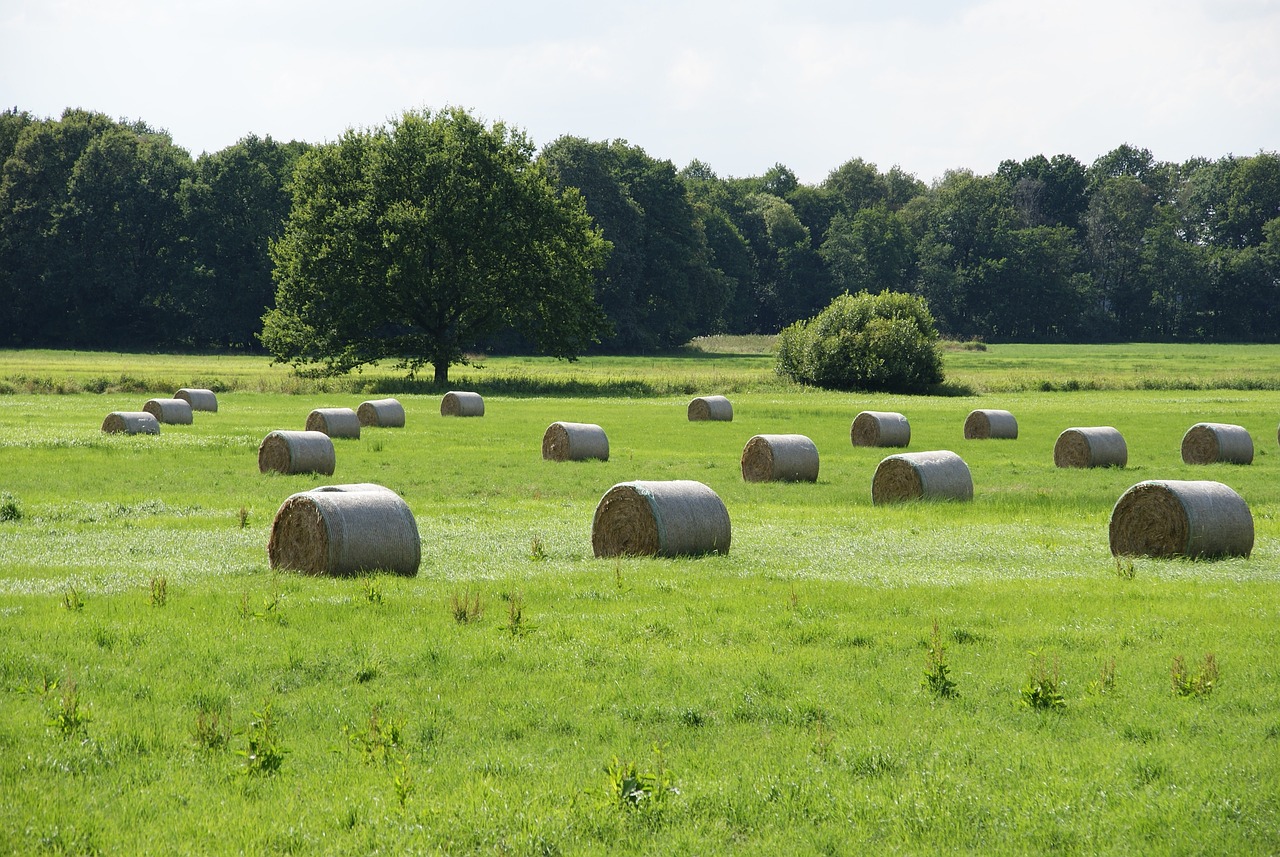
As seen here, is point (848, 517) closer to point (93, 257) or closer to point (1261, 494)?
point (1261, 494)

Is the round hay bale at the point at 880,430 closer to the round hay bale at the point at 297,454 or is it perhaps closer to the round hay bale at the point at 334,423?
the round hay bale at the point at 334,423

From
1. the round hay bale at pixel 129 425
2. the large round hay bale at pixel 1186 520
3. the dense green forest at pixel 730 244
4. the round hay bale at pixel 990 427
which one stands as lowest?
the round hay bale at pixel 129 425

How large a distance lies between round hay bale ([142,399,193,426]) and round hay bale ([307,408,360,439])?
686 cm

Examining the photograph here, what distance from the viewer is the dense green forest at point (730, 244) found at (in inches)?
4742

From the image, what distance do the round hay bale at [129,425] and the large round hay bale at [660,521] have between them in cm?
2549

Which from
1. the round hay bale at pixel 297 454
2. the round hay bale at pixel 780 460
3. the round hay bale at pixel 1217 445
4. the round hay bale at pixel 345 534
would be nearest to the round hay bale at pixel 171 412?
the round hay bale at pixel 297 454

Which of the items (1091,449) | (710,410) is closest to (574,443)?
(1091,449)

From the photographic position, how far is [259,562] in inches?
661

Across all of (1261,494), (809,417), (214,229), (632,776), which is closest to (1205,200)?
(214,229)

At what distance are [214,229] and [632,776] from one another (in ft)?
399

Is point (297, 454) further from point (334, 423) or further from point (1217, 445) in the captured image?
point (1217, 445)

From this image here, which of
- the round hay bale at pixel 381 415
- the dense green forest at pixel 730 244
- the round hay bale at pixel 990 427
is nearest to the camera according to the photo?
the round hay bale at pixel 990 427

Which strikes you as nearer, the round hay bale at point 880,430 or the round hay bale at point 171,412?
the round hay bale at point 880,430

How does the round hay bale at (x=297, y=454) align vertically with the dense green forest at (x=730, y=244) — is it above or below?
below
